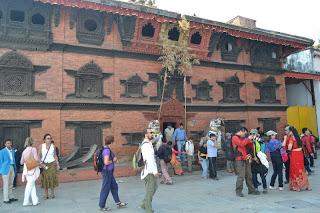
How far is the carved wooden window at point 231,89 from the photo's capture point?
19.1m

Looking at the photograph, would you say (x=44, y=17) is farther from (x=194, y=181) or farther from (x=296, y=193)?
(x=296, y=193)

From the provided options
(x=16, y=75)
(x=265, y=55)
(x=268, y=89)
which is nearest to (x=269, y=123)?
(x=268, y=89)

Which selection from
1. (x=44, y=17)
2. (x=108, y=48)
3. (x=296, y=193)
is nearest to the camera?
(x=296, y=193)

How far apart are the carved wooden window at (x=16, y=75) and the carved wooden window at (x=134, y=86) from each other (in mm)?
3992

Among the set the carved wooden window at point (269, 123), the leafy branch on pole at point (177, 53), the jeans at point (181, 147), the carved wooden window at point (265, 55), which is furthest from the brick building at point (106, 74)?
the jeans at point (181, 147)

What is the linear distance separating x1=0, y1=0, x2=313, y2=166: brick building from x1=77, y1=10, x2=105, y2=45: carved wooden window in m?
0.05

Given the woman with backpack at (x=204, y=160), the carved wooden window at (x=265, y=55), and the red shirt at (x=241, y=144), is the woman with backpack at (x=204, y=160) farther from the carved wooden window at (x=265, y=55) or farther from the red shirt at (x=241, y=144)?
the carved wooden window at (x=265, y=55)

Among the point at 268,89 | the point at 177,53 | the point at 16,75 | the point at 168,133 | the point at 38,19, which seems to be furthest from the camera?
the point at 268,89

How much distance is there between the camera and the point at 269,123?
811 inches

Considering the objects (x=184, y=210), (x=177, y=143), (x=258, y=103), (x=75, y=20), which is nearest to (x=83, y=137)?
(x=177, y=143)

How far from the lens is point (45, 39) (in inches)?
553

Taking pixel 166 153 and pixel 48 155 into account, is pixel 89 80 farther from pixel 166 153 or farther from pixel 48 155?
pixel 48 155

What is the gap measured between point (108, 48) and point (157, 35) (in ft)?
9.30

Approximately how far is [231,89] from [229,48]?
2.58 meters
